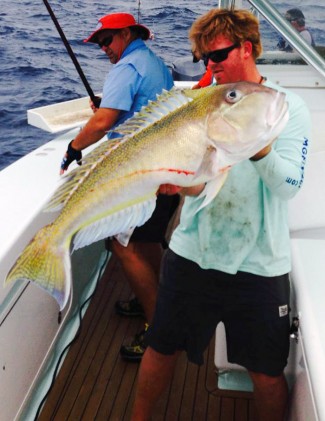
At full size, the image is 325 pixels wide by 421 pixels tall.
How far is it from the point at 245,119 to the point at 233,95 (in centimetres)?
8

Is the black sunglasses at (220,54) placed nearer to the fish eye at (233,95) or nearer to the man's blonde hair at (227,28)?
the man's blonde hair at (227,28)

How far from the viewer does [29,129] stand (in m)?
10.7

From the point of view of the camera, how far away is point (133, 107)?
2891 mm

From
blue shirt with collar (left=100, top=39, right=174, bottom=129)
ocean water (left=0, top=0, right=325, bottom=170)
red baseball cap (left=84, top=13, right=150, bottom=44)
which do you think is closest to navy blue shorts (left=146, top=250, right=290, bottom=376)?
blue shirt with collar (left=100, top=39, right=174, bottom=129)

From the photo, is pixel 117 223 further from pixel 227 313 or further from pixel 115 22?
pixel 115 22

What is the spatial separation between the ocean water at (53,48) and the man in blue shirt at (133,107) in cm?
115

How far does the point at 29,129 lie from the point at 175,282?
9.03m

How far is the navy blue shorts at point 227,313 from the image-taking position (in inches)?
82.0

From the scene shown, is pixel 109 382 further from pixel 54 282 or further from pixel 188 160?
pixel 188 160

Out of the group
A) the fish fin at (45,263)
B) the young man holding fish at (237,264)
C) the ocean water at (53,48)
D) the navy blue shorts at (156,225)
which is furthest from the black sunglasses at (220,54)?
the ocean water at (53,48)

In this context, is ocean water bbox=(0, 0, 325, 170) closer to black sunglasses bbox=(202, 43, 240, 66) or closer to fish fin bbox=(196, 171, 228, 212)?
black sunglasses bbox=(202, 43, 240, 66)

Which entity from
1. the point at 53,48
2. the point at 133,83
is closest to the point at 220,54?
the point at 133,83

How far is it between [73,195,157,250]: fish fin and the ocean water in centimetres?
Answer: 257

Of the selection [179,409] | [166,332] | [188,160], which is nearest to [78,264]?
[179,409]
